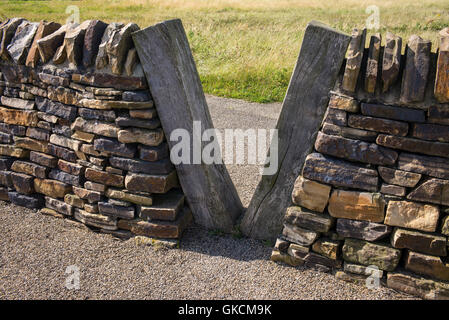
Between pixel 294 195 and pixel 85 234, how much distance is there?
74.7 inches

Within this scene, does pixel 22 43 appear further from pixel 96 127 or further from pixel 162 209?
pixel 162 209

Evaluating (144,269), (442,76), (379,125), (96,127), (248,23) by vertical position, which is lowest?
(144,269)

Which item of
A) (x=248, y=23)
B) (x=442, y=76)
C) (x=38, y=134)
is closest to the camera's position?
(x=442, y=76)

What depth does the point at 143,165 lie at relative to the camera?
10.6 feet

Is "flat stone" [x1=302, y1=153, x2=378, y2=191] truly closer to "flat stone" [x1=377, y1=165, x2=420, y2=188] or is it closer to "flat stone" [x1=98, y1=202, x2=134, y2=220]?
"flat stone" [x1=377, y1=165, x2=420, y2=188]

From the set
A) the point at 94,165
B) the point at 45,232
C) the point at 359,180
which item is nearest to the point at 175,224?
the point at 94,165

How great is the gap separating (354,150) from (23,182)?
305cm

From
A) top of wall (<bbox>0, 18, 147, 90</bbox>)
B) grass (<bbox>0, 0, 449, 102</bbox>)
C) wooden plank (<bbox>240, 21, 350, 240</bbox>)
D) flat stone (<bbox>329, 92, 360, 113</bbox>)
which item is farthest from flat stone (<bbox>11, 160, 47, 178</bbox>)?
grass (<bbox>0, 0, 449, 102</bbox>)

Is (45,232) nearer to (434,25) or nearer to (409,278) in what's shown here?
(409,278)

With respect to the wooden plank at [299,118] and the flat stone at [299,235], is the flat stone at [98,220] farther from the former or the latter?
the flat stone at [299,235]

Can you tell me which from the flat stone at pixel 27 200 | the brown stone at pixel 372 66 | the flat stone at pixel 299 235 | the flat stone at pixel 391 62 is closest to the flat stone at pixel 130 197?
the flat stone at pixel 27 200

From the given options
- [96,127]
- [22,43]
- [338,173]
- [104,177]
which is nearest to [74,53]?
[96,127]

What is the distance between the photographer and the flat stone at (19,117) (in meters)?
3.64

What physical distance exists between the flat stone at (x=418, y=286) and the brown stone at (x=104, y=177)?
2.22 meters
